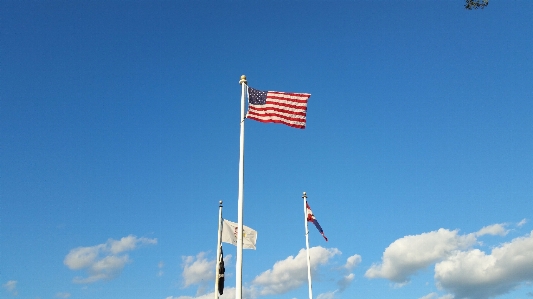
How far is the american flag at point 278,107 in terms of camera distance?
17250mm

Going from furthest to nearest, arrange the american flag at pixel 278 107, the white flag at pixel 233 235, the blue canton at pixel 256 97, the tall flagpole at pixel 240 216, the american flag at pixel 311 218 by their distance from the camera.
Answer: the american flag at pixel 311 218 → the white flag at pixel 233 235 → the blue canton at pixel 256 97 → the american flag at pixel 278 107 → the tall flagpole at pixel 240 216

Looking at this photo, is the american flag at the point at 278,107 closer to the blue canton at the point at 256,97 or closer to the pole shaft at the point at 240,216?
the blue canton at the point at 256,97

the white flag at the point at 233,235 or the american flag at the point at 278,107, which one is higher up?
the american flag at the point at 278,107

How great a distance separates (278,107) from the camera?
57.3 ft

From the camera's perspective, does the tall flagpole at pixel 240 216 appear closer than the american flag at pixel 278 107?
Yes

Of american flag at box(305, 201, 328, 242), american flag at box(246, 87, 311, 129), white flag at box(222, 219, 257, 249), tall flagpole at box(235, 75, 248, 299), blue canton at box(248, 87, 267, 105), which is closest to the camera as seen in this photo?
tall flagpole at box(235, 75, 248, 299)

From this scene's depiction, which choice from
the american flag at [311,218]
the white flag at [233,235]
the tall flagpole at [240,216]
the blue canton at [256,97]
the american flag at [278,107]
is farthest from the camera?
the american flag at [311,218]

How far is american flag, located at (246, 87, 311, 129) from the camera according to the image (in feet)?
56.6

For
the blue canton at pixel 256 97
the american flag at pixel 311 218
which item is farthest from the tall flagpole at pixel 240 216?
the american flag at pixel 311 218

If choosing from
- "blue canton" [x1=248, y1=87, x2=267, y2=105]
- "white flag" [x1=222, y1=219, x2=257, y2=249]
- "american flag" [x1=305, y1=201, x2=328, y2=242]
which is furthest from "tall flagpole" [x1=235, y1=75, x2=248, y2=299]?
"american flag" [x1=305, y1=201, x2=328, y2=242]

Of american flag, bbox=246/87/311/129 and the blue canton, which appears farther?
the blue canton

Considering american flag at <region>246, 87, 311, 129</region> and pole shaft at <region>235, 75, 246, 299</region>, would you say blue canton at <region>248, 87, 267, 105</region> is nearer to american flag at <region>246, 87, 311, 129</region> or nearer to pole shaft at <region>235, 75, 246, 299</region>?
american flag at <region>246, 87, 311, 129</region>

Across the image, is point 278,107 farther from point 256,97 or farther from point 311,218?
point 311,218

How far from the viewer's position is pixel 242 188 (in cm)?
1582
